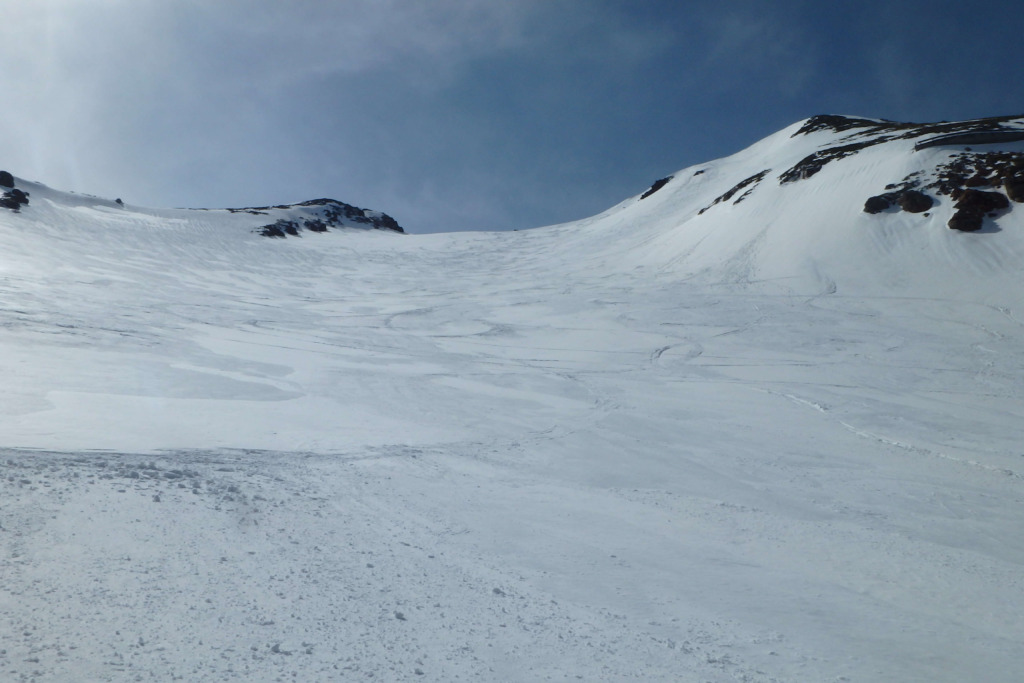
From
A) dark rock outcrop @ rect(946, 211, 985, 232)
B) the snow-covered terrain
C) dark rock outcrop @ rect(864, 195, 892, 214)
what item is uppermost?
dark rock outcrop @ rect(864, 195, 892, 214)

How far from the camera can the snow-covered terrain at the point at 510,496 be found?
2816mm

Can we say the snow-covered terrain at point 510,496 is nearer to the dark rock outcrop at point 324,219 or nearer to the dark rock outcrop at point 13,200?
the dark rock outcrop at point 13,200

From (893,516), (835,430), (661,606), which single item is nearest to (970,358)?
(835,430)

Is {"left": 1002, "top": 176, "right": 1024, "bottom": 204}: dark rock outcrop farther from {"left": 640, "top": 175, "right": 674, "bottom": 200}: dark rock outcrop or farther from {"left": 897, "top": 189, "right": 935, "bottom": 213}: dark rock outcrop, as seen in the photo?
{"left": 640, "top": 175, "right": 674, "bottom": 200}: dark rock outcrop

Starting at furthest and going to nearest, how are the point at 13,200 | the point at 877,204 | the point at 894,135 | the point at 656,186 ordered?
the point at 656,186 < the point at 894,135 < the point at 13,200 < the point at 877,204

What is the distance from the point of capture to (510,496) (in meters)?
4.61

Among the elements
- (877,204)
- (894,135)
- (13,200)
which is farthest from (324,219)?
(877,204)

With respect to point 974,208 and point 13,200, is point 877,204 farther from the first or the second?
point 13,200

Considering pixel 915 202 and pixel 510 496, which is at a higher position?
pixel 915 202

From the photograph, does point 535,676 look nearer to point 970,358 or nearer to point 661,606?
point 661,606

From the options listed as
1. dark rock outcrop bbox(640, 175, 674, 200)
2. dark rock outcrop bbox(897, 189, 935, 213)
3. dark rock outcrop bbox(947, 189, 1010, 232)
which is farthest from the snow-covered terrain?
dark rock outcrop bbox(640, 175, 674, 200)

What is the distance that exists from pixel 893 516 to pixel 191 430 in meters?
6.15

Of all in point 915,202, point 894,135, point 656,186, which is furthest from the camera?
point 656,186

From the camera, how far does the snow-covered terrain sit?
2.82 metres
